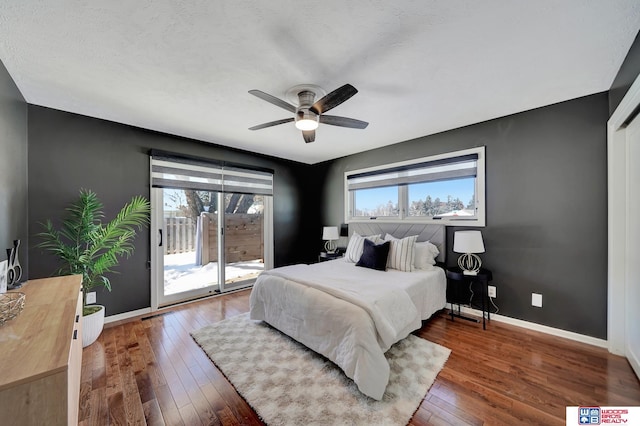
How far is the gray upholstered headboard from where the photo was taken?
133 inches

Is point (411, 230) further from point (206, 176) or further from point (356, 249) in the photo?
point (206, 176)

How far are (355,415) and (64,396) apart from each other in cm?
151

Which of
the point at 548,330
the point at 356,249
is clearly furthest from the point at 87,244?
the point at 548,330

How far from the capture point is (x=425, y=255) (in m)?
3.23

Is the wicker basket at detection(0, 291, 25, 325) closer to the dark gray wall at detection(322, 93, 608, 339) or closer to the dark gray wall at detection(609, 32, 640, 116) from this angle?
the dark gray wall at detection(609, 32, 640, 116)

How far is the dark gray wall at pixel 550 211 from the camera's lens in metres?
2.45

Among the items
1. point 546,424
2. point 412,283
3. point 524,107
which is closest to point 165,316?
point 412,283

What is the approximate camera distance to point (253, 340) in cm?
256

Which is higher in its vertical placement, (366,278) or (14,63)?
(14,63)

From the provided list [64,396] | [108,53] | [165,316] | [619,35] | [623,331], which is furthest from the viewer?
[165,316]

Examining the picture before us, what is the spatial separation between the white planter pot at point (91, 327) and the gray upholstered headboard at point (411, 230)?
3.63m

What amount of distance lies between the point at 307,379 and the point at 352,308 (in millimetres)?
661

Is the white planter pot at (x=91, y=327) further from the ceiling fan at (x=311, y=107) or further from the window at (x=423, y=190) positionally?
the window at (x=423, y=190)

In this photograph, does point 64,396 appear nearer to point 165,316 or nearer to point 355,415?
point 355,415
